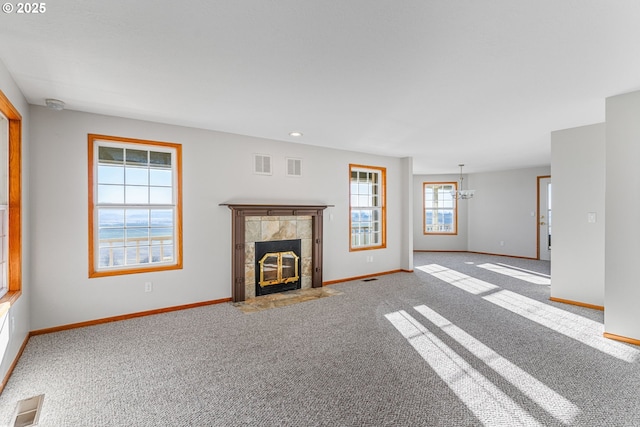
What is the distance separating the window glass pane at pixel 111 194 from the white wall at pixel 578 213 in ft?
19.5

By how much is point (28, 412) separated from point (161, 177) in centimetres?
275

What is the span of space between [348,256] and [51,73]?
474cm

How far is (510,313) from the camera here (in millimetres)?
3895

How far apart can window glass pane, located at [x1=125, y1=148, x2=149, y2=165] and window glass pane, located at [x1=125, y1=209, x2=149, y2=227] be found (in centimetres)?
62

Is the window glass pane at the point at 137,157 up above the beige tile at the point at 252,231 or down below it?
above

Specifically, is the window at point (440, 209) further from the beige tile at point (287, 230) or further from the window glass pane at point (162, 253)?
the window glass pane at point (162, 253)

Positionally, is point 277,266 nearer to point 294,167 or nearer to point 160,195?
point 294,167

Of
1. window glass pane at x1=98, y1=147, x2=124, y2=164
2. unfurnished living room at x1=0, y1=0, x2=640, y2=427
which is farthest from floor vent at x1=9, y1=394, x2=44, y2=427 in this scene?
window glass pane at x1=98, y1=147, x2=124, y2=164

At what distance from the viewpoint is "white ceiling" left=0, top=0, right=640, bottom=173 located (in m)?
1.75

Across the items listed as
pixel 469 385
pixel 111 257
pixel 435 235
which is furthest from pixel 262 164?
pixel 435 235

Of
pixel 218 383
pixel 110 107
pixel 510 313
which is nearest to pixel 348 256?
pixel 510 313

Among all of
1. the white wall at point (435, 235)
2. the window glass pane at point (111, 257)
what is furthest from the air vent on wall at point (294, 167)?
the white wall at point (435, 235)

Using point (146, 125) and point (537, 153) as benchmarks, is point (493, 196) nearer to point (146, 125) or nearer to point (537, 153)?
point (537, 153)

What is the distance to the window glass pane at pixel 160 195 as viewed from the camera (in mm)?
4008
